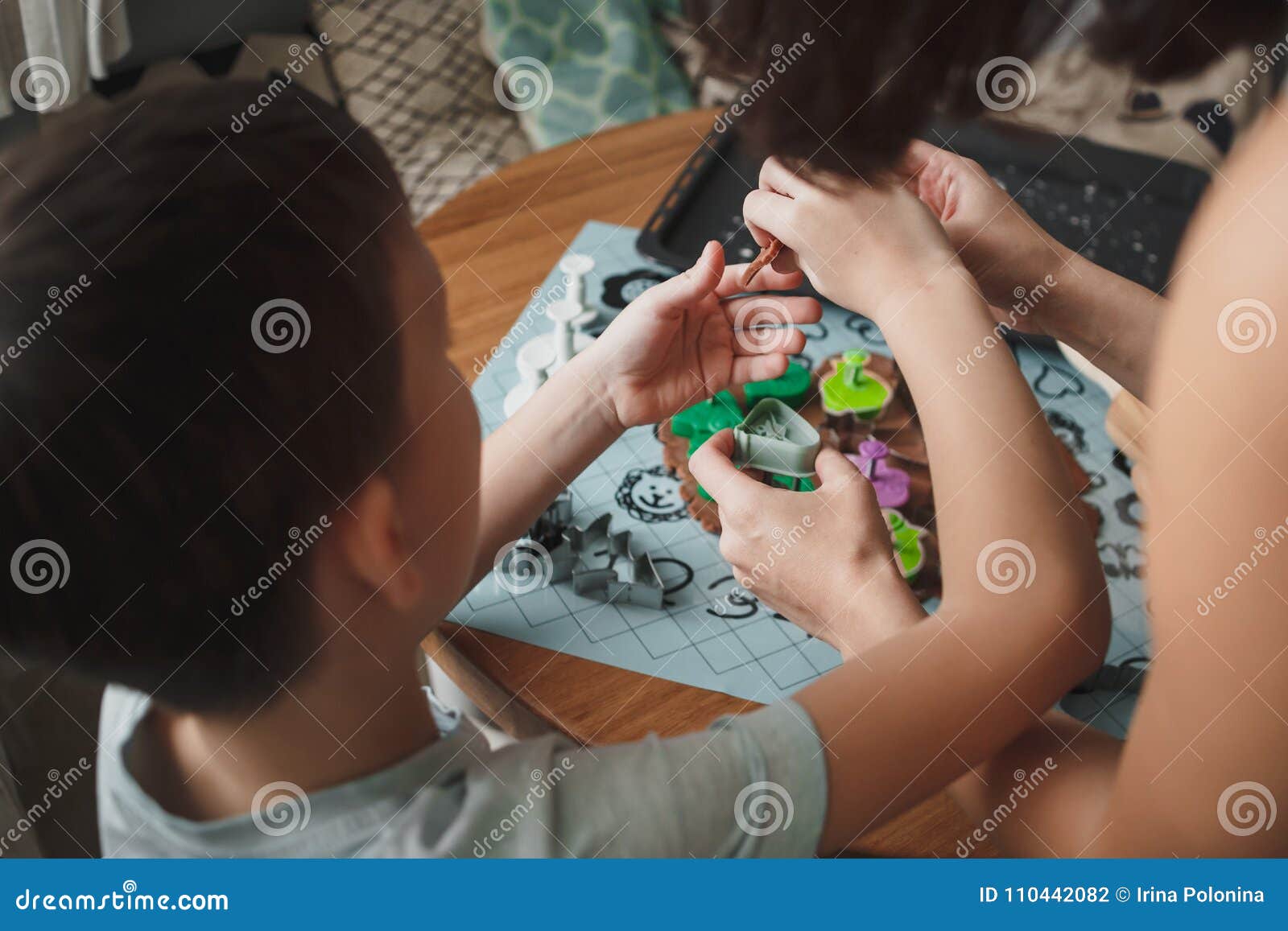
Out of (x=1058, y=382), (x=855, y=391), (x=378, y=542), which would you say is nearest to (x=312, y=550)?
(x=378, y=542)

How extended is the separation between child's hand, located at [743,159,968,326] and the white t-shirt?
0.18m

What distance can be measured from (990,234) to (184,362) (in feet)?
1.17

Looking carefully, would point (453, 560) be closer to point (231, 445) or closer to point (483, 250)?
point (231, 445)

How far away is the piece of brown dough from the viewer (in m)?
0.41

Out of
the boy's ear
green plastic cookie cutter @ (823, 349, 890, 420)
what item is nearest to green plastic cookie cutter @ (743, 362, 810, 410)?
green plastic cookie cutter @ (823, 349, 890, 420)

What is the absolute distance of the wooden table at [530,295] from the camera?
1.40 feet

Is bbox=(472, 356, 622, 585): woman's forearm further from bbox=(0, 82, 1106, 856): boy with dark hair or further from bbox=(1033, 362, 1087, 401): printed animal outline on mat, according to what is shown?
bbox=(1033, 362, 1087, 401): printed animal outline on mat

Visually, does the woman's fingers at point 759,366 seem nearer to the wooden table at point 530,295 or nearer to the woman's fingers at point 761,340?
the woman's fingers at point 761,340

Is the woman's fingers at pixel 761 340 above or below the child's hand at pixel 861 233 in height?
below

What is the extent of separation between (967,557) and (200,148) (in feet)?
0.96

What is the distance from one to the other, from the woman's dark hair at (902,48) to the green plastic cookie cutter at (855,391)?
25cm

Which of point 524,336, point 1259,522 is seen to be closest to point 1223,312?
point 1259,522

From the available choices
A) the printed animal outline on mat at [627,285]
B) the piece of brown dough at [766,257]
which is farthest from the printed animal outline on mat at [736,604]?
the printed animal outline on mat at [627,285]

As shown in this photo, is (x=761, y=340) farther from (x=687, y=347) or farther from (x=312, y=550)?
(x=312, y=550)
